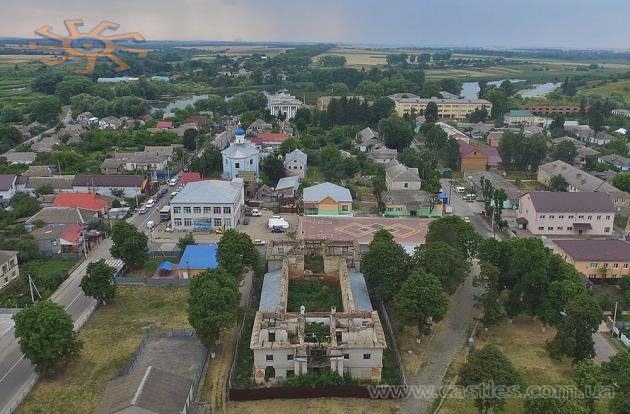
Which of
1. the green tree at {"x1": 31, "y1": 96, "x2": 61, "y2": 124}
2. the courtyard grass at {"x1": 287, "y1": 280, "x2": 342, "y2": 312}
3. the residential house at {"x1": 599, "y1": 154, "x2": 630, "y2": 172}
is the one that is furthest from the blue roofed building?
the green tree at {"x1": 31, "y1": 96, "x2": 61, "y2": 124}

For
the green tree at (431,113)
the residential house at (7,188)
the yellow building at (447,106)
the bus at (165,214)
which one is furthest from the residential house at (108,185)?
the yellow building at (447,106)

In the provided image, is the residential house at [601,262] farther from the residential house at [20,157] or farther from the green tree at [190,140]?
the residential house at [20,157]

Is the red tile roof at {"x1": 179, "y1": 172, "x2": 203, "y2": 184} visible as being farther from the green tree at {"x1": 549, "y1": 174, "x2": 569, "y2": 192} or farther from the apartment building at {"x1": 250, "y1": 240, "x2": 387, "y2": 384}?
the green tree at {"x1": 549, "y1": 174, "x2": 569, "y2": 192}

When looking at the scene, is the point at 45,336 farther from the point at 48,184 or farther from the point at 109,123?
the point at 109,123

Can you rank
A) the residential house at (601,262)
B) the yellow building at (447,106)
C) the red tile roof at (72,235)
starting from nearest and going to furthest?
1. the residential house at (601,262)
2. the red tile roof at (72,235)
3. the yellow building at (447,106)

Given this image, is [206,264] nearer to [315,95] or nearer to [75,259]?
[75,259]
